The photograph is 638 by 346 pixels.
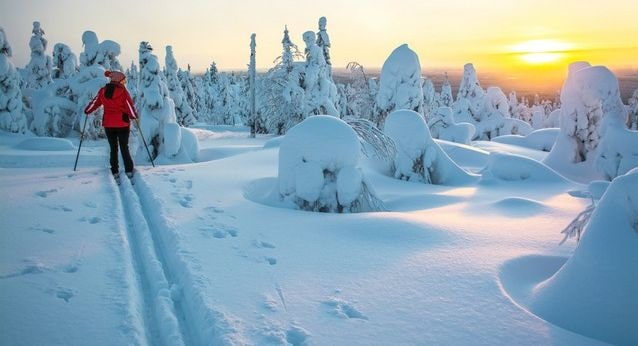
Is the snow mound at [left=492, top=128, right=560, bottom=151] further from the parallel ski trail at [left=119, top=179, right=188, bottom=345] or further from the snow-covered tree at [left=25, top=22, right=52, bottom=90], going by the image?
the snow-covered tree at [left=25, top=22, right=52, bottom=90]

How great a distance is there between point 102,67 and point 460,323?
21256 millimetres

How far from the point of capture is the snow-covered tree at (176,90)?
33250 mm

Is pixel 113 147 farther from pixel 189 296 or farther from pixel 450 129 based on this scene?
pixel 450 129

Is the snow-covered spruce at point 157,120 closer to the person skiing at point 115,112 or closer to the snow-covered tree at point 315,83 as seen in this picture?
the person skiing at point 115,112

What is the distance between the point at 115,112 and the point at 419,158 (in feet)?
26.0

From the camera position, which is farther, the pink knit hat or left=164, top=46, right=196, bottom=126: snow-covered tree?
left=164, top=46, right=196, bottom=126: snow-covered tree

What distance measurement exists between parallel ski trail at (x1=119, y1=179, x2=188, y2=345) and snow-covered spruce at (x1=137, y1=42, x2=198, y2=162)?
7415 mm

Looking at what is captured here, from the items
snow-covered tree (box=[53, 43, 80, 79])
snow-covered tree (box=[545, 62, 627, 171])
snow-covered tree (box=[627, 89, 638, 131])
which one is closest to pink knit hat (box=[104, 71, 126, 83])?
snow-covered tree (box=[545, 62, 627, 171])

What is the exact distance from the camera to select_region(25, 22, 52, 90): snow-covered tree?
78.9 feet

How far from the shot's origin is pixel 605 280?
9.75ft

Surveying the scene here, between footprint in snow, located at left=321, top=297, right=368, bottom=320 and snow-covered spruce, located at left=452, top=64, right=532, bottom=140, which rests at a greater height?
snow-covered spruce, located at left=452, top=64, right=532, bottom=140

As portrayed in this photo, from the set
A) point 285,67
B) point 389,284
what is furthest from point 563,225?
point 285,67

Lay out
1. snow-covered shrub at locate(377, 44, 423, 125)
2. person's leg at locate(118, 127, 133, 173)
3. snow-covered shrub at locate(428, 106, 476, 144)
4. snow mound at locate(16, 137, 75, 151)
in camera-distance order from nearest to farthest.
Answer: person's leg at locate(118, 127, 133, 173) < snow mound at locate(16, 137, 75, 151) < snow-covered shrub at locate(377, 44, 423, 125) < snow-covered shrub at locate(428, 106, 476, 144)

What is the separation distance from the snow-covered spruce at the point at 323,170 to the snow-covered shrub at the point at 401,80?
595 inches
